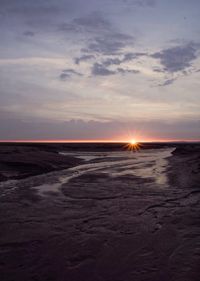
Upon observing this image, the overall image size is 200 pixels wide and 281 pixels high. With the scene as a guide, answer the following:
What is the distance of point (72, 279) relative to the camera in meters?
6.10

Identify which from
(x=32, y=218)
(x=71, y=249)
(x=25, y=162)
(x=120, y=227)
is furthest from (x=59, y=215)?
(x=25, y=162)

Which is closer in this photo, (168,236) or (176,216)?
(168,236)

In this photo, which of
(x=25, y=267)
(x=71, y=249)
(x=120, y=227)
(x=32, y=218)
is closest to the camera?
(x=25, y=267)

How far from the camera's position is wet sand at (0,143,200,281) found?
6461mm

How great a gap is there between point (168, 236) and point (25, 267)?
3747 millimetres

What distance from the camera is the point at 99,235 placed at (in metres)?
8.86

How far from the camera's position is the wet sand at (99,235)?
254 inches

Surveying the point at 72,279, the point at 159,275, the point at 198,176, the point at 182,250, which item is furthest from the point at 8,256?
the point at 198,176

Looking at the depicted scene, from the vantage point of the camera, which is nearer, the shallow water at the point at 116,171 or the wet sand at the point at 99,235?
the wet sand at the point at 99,235

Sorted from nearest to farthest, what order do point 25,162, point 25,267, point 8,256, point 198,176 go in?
point 25,267, point 8,256, point 198,176, point 25,162

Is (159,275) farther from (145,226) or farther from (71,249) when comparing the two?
(145,226)

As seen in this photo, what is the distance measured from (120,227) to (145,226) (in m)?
0.71

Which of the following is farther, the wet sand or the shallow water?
the shallow water

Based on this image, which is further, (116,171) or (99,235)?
(116,171)
